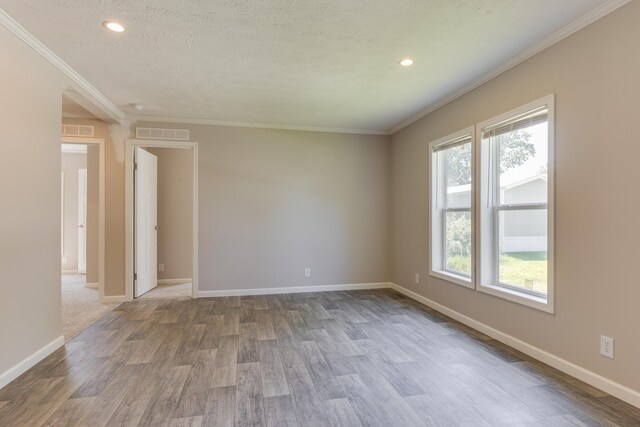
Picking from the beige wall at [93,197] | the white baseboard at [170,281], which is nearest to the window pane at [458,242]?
the white baseboard at [170,281]

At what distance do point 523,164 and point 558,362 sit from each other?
1580mm

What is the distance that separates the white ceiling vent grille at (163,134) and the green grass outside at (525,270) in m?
4.18

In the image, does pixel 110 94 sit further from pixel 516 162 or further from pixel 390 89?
pixel 516 162

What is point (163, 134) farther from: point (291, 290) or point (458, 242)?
point (458, 242)

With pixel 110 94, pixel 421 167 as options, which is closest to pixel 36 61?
pixel 110 94

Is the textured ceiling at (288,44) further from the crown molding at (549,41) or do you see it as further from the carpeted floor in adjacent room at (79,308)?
the carpeted floor in adjacent room at (79,308)

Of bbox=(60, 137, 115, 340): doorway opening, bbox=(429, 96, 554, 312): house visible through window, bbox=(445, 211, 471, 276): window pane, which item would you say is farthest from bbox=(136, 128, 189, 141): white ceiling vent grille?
bbox=(445, 211, 471, 276): window pane

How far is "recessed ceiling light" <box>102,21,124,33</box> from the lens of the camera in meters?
2.17

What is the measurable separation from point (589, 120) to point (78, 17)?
352 centimetres

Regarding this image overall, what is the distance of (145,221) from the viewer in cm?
464

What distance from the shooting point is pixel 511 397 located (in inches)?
77.9

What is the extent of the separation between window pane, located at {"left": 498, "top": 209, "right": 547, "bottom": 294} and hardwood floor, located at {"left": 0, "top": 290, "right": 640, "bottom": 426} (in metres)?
0.61

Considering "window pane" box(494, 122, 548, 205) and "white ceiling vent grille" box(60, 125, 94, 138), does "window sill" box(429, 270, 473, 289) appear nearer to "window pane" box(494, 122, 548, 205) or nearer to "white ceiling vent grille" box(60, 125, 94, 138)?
"window pane" box(494, 122, 548, 205)

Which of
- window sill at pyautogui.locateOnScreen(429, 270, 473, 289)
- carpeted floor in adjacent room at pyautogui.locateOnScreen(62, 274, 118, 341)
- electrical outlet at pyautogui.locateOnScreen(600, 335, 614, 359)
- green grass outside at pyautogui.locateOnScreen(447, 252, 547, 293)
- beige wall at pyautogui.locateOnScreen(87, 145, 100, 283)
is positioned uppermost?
beige wall at pyautogui.locateOnScreen(87, 145, 100, 283)
